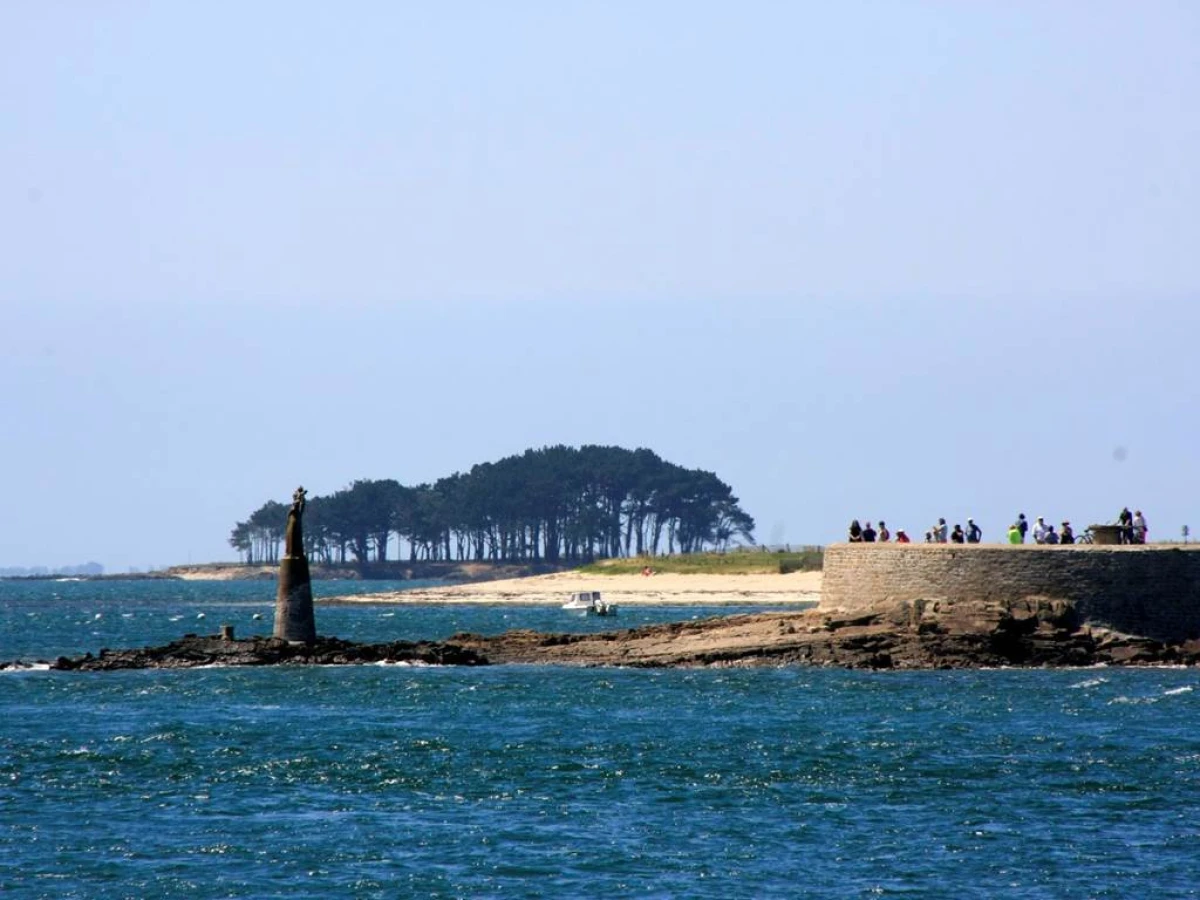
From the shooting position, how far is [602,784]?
30.0 metres

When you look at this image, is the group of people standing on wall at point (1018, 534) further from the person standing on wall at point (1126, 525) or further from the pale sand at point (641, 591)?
the pale sand at point (641, 591)

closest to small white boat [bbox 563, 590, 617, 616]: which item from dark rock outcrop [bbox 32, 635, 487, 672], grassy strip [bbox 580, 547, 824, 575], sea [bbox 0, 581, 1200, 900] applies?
grassy strip [bbox 580, 547, 824, 575]

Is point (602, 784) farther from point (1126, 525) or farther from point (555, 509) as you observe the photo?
point (555, 509)

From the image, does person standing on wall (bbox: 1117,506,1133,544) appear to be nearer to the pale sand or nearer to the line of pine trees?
the pale sand

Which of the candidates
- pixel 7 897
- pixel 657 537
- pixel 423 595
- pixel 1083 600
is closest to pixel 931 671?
pixel 1083 600

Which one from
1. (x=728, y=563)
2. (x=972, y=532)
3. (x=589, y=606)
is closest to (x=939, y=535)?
(x=972, y=532)

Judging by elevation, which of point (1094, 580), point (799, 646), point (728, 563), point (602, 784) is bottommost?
point (602, 784)

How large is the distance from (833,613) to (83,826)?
25.2 m

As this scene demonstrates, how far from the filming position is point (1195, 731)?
114ft

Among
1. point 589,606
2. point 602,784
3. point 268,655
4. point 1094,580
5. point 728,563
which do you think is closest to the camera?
point 602,784

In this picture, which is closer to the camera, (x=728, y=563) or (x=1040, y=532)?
(x=1040, y=532)

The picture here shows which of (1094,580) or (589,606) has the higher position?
(1094,580)

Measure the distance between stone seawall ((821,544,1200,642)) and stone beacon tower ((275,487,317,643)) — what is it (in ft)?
48.8

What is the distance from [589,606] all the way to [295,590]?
38.4 metres
